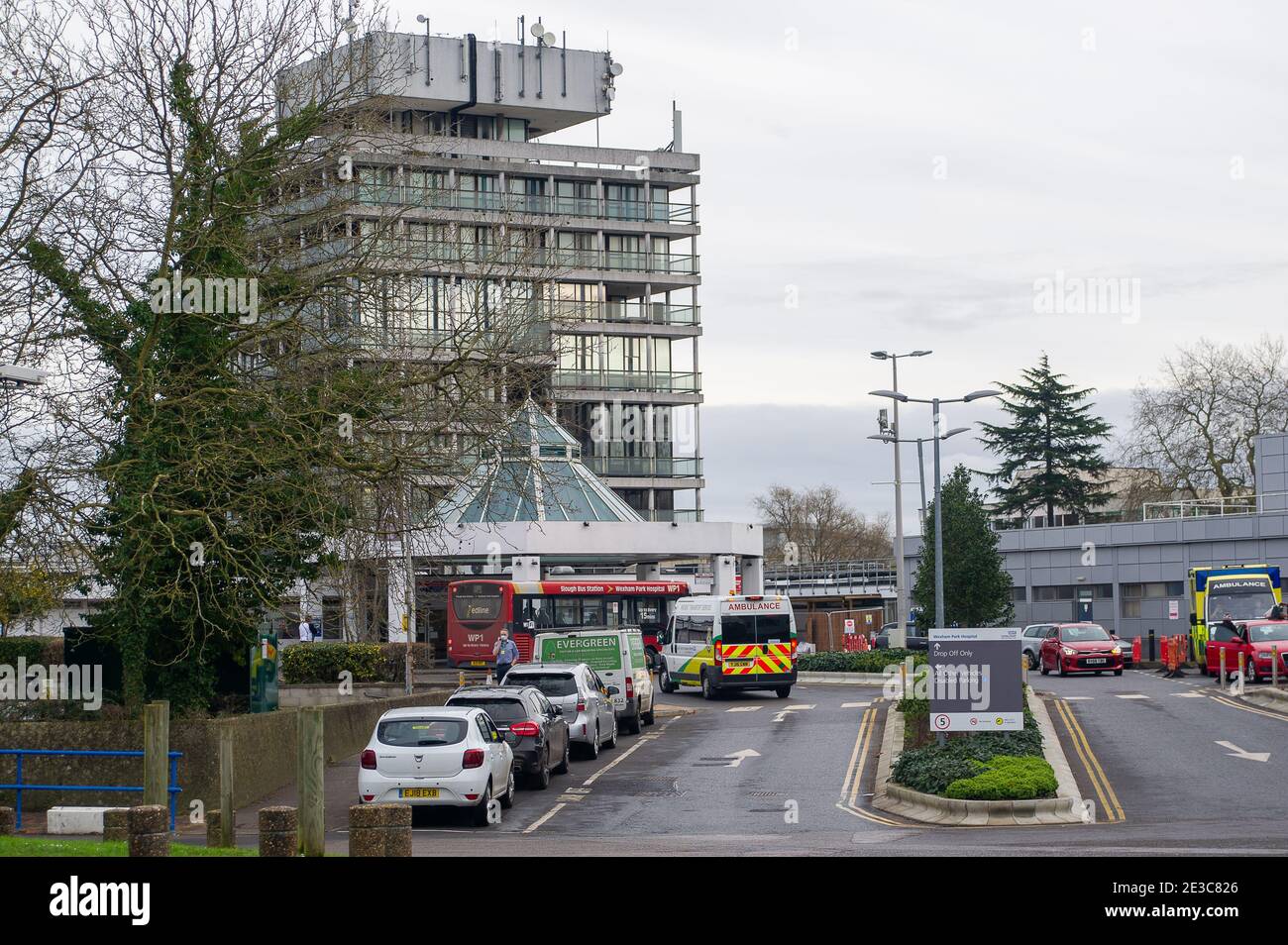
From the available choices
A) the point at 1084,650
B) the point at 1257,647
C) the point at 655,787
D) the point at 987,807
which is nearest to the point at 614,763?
the point at 655,787

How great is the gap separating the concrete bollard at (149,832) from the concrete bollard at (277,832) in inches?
37.4

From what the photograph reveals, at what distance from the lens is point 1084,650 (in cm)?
4828

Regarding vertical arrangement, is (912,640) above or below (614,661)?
below

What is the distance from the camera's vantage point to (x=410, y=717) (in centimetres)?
2020

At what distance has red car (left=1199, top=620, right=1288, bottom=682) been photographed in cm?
3956

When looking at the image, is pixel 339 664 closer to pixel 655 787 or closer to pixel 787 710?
pixel 787 710

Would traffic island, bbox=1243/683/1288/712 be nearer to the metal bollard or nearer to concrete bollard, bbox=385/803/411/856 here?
the metal bollard

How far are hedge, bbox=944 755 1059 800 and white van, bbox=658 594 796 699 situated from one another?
68.7ft

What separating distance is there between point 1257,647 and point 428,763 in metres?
27.5

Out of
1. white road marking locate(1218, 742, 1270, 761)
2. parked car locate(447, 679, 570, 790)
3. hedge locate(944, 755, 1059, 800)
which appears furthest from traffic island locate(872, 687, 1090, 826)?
Result: parked car locate(447, 679, 570, 790)

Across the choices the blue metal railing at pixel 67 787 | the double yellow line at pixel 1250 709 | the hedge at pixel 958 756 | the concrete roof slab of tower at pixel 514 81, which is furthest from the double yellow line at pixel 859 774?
the concrete roof slab of tower at pixel 514 81

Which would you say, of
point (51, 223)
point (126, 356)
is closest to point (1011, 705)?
point (126, 356)

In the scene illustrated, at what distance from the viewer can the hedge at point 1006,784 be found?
807 inches
